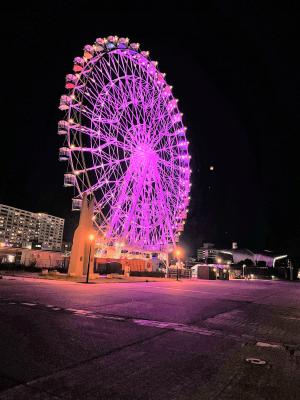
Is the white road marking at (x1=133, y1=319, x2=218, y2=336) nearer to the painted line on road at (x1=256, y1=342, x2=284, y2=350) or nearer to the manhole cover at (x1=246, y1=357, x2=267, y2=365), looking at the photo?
the painted line on road at (x1=256, y1=342, x2=284, y2=350)

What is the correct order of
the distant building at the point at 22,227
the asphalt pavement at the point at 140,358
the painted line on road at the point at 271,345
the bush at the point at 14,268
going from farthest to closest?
1. the distant building at the point at 22,227
2. the bush at the point at 14,268
3. the painted line on road at the point at 271,345
4. the asphalt pavement at the point at 140,358

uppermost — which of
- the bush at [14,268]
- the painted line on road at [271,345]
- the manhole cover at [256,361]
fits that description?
the bush at [14,268]

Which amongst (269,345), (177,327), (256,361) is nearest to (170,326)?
(177,327)

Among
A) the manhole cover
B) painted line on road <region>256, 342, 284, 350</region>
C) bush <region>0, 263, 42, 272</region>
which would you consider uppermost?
bush <region>0, 263, 42, 272</region>

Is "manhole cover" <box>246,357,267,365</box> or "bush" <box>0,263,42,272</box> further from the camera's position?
"bush" <box>0,263,42,272</box>

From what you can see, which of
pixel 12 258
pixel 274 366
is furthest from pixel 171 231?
pixel 274 366

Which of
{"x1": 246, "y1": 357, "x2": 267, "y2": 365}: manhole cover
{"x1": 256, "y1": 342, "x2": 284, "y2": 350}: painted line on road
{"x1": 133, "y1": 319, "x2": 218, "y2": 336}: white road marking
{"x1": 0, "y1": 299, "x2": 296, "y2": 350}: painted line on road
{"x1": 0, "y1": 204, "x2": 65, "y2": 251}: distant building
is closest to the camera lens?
{"x1": 246, "y1": 357, "x2": 267, "y2": 365}: manhole cover

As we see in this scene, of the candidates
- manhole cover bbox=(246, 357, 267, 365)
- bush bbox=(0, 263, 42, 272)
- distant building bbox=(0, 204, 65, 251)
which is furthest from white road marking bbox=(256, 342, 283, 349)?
distant building bbox=(0, 204, 65, 251)

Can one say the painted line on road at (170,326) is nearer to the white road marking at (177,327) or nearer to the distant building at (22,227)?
the white road marking at (177,327)

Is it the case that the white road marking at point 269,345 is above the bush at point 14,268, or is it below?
below

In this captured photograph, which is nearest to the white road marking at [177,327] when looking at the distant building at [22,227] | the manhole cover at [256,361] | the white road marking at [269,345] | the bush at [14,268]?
the white road marking at [269,345]

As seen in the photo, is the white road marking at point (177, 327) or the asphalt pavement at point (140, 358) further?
the white road marking at point (177, 327)

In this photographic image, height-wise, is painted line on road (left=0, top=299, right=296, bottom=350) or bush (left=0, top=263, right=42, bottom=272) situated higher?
bush (left=0, top=263, right=42, bottom=272)

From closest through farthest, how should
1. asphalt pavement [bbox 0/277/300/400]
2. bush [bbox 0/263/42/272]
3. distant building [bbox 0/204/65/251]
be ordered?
asphalt pavement [bbox 0/277/300/400], bush [bbox 0/263/42/272], distant building [bbox 0/204/65/251]
